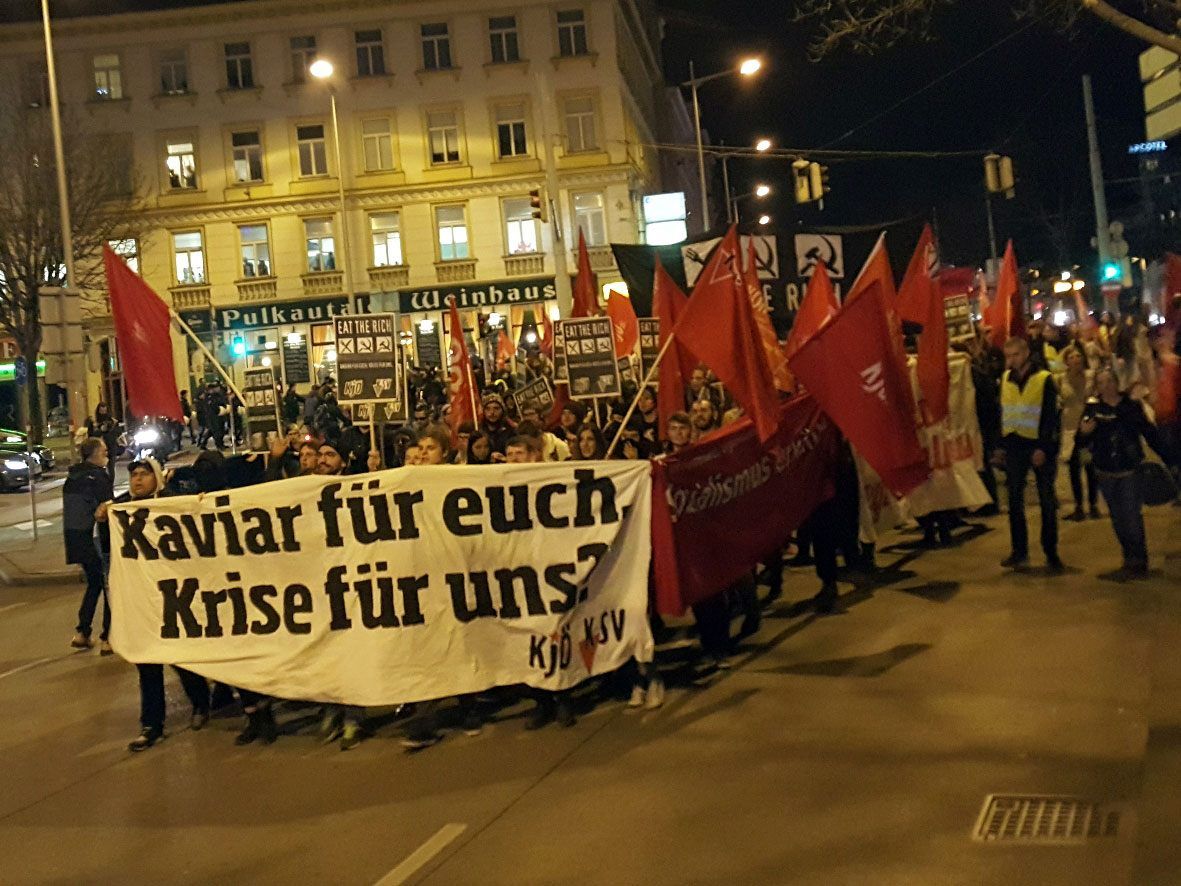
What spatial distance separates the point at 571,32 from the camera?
151ft

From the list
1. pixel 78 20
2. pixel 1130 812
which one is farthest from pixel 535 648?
pixel 78 20

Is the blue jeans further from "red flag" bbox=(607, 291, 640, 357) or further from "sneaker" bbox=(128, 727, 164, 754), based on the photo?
"red flag" bbox=(607, 291, 640, 357)

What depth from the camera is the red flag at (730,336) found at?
9.23 meters

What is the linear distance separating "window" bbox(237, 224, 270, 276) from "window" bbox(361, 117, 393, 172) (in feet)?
14.5

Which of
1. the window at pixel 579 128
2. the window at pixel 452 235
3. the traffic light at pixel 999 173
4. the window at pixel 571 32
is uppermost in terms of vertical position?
the window at pixel 571 32

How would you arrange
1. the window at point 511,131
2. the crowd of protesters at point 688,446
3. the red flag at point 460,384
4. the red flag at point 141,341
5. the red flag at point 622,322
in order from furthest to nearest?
Answer: the window at point 511,131 < the red flag at point 622,322 < the red flag at point 460,384 < the red flag at point 141,341 < the crowd of protesters at point 688,446

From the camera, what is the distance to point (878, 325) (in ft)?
31.6

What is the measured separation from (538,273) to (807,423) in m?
37.0

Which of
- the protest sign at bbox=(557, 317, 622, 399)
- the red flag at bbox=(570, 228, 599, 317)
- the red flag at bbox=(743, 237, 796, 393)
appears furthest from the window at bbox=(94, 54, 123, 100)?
the red flag at bbox=(743, 237, 796, 393)

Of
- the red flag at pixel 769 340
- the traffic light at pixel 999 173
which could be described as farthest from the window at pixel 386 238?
the red flag at pixel 769 340

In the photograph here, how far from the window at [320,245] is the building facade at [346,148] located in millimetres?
77

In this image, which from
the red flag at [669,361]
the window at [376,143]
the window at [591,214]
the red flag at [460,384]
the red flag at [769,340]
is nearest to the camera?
the red flag at [769,340]

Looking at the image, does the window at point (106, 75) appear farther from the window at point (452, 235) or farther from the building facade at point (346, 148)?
the window at point (452, 235)

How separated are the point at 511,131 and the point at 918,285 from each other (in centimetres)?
3601
